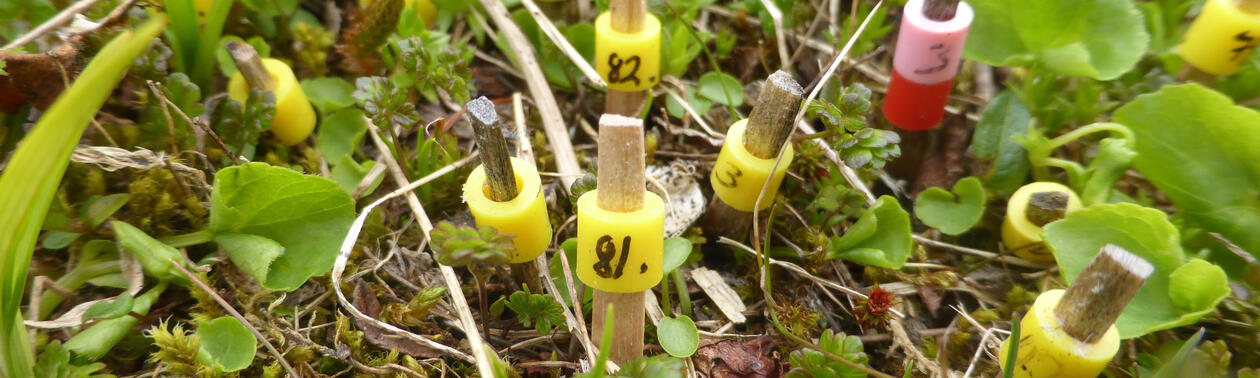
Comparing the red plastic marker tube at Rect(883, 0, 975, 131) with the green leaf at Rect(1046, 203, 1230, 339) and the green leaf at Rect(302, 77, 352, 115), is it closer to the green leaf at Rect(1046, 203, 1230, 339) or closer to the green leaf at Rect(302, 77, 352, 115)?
the green leaf at Rect(1046, 203, 1230, 339)

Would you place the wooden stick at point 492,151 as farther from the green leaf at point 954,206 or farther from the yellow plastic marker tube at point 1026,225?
the yellow plastic marker tube at point 1026,225

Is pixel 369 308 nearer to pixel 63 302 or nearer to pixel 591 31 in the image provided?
pixel 63 302

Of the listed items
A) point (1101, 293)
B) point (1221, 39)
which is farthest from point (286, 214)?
point (1221, 39)

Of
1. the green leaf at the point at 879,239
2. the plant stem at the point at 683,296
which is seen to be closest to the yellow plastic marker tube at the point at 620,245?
the plant stem at the point at 683,296

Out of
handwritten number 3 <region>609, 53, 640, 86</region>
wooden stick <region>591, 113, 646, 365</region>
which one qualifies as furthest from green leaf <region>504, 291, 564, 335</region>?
handwritten number 3 <region>609, 53, 640, 86</region>

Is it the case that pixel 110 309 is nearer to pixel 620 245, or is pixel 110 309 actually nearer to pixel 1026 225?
pixel 620 245

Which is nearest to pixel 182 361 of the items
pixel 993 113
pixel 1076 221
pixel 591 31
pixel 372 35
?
pixel 372 35
